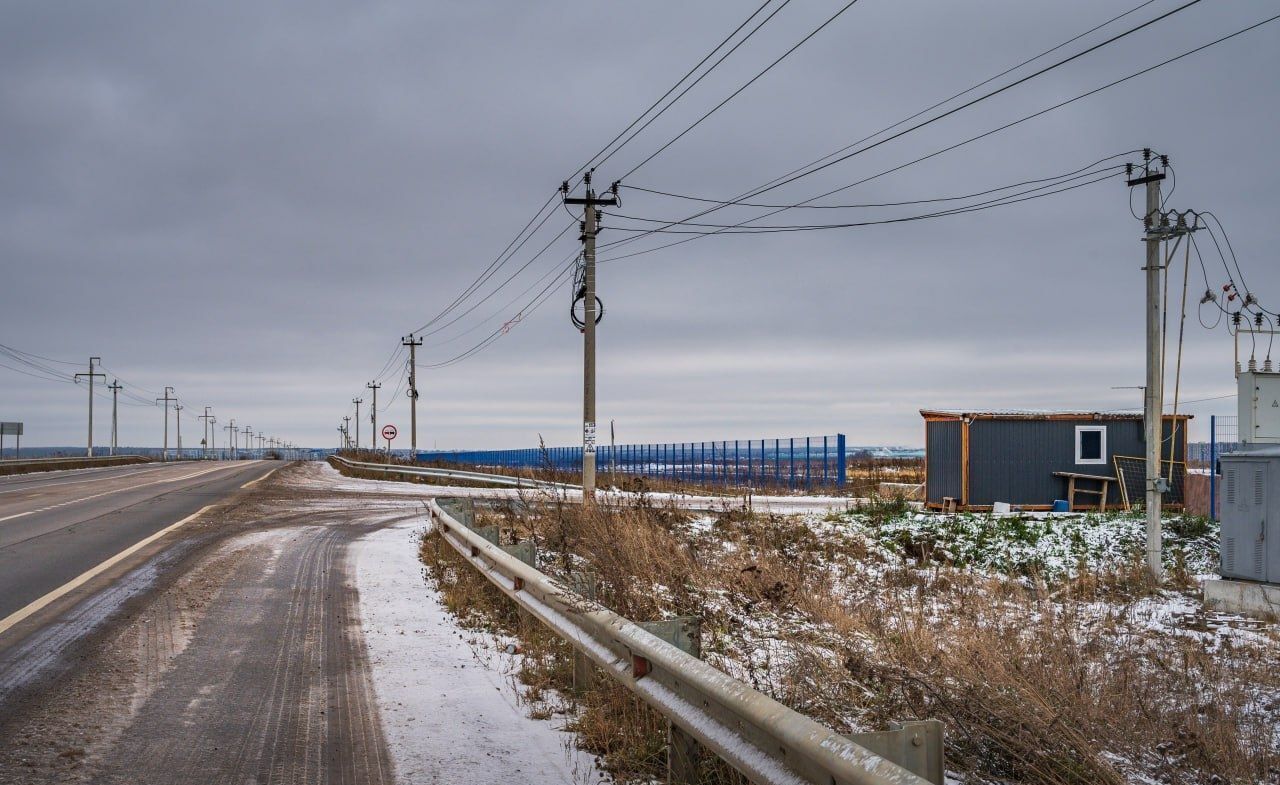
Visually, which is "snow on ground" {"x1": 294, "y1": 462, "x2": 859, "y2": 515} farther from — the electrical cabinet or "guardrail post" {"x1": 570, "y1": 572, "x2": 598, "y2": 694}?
"guardrail post" {"x1": 570, "y1": 572, "x2": 598, "y2": 694}

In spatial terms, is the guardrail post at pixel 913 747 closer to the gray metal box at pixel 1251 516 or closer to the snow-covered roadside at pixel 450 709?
the snow-covered roadside at pixel 450 709

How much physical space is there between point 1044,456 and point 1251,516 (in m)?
14.5

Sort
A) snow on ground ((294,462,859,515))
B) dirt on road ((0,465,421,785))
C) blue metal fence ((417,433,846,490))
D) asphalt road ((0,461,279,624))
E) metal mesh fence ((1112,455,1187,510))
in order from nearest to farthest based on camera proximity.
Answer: dirt on road ((0,465,421,785)) < asphalt road ((0,461,279,624)) < snow on ground ((294,462,859,515)) < metal mesh fence ((1112,455,1187,510)) < blue metal fence ((417,433,846,490))

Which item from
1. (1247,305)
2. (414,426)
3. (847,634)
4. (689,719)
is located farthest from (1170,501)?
(414,426)

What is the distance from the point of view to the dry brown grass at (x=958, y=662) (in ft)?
16.5

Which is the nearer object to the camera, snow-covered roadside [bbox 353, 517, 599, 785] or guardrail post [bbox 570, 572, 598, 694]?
snow-covered roadside [bbox 353, 517, 599, 785]

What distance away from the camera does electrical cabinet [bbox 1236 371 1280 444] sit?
17.9 m

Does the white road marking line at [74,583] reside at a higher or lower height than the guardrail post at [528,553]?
lower

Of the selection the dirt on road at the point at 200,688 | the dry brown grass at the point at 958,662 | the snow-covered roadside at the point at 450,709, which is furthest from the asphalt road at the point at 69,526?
the dry brown grass at the point at 958,662

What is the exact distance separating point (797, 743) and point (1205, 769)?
2.75 meters

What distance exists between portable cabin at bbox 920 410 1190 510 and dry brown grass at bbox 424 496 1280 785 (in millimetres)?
13588

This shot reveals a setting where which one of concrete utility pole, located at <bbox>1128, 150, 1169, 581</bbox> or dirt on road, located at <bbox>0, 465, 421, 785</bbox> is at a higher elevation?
concrete utility pole, located at <bbox>1128, 150, 1169, 581</bbox>

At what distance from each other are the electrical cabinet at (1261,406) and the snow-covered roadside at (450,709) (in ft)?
50.0

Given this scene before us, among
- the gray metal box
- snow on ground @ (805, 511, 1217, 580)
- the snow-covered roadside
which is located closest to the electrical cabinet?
snow on ground @ (805, 511, 1217, 580)
